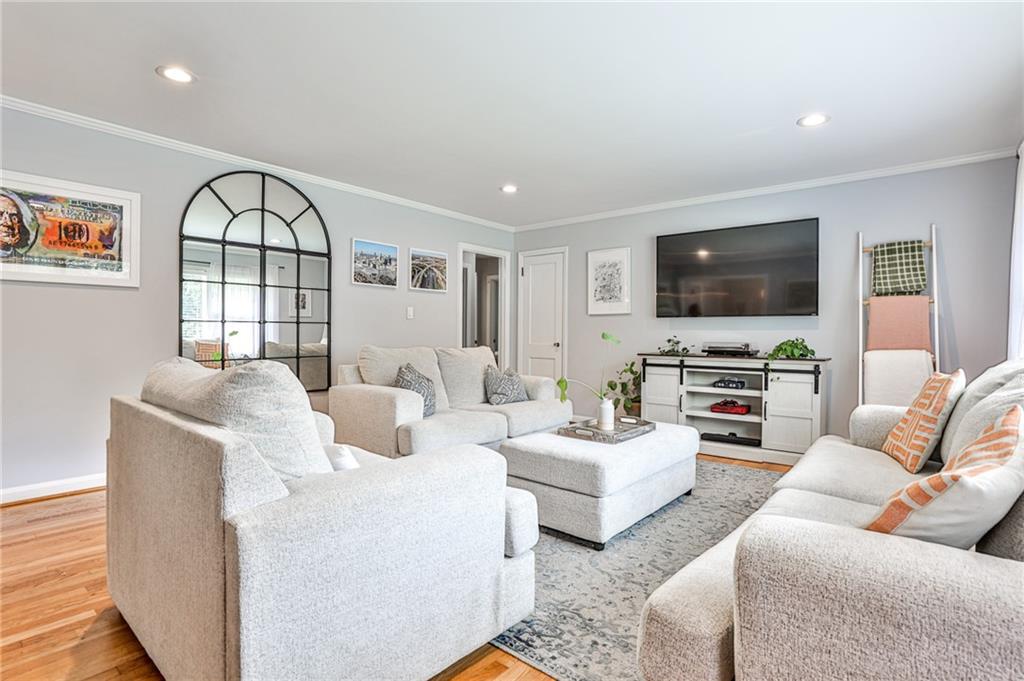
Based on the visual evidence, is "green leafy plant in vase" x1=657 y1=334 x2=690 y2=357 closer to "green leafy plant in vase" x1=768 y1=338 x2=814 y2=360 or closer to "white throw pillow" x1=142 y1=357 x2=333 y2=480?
"green leafy plant in vase" x1=768 y1=338 x2=814 y2=360

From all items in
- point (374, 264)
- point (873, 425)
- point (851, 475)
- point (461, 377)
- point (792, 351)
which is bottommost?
point (851, 475)

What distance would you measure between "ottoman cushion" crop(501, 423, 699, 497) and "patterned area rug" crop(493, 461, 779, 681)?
29 centimetres

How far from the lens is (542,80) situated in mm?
2617

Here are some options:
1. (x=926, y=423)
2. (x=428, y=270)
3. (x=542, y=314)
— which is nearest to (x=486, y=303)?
(x=542, y=314)

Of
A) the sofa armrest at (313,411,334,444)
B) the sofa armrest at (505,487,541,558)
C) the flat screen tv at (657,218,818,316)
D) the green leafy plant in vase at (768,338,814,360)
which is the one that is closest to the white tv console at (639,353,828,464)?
the green leafy plant in vase at (768,338,814,360)

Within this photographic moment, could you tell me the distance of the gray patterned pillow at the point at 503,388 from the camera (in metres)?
4.08

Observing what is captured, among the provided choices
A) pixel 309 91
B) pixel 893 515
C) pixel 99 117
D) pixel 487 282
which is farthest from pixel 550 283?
pixel 893 515

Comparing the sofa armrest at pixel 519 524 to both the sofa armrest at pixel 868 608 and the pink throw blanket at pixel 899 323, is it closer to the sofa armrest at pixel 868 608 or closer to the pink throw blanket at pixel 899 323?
the sofa armrest at pixel 868 608

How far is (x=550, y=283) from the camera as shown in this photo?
6.09m

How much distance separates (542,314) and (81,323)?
4.30 m

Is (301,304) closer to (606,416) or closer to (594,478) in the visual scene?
(606,416)

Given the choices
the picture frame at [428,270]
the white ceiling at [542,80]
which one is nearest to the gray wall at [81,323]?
the white ceiling at [542,80]

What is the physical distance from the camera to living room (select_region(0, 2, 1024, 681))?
43.0 inches

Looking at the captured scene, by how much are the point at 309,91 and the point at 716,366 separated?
3.75 m
